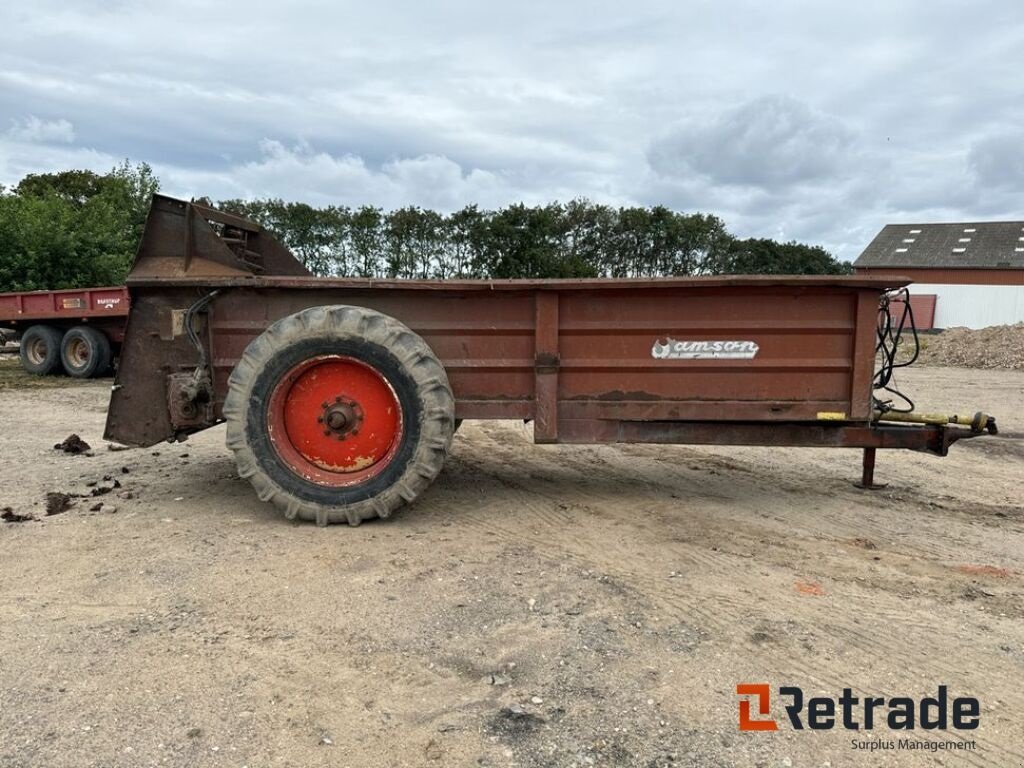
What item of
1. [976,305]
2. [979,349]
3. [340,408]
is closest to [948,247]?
[976,305]

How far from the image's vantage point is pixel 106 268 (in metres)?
21.0

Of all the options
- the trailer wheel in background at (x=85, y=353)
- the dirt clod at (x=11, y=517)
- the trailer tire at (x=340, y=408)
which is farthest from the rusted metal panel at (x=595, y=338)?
→ the trailer wheel in background at (x=85, y=353)

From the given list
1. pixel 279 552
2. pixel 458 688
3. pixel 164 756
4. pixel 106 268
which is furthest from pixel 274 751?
pixel 106 268

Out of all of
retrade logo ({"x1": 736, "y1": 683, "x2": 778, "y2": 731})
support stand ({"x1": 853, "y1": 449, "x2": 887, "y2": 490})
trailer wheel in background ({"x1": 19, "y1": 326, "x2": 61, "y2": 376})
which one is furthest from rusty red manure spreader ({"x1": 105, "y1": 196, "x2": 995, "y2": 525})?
trailer wheel in background ({"x1": 19, "y1": 326, "x2": 61, "y2": 376})

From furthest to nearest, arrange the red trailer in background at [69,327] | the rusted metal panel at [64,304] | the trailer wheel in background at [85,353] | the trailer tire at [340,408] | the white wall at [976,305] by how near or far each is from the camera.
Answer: the white wall at [976,305]
the trailer wheel in background at [85,353]
the red trailer in background at [69,327]
the rusted metal panel at [64,304]
the trailer tire at [340,408]

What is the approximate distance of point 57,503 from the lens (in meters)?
4.71

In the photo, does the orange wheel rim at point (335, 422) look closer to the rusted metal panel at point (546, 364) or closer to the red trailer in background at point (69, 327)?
the rusted metal panel at point (546, 364)

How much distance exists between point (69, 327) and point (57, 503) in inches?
425

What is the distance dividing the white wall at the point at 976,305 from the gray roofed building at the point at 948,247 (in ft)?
5.65

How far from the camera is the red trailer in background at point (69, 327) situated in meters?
13.2

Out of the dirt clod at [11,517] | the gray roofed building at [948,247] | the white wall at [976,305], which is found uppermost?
the gray roofed building at [948,247]

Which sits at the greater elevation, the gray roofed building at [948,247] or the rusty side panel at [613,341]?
the gray roofed building at [948,247]

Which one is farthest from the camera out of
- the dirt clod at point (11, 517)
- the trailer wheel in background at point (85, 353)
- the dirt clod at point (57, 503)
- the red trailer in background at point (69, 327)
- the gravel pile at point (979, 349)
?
the gravel pile at point (979, 349)

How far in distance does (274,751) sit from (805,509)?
3.84 meters
